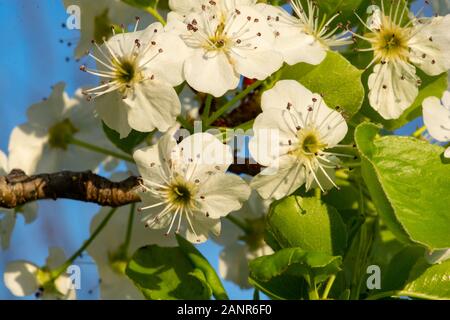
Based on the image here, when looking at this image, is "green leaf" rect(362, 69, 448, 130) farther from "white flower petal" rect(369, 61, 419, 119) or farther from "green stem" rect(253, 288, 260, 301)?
"green stem" rect(253, 288, 260, 301)

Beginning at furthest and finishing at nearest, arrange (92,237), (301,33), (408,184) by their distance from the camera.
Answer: (92,237) → (301,33) → (408,184)

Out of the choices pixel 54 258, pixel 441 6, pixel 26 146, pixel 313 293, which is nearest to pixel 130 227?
pixel 54 258

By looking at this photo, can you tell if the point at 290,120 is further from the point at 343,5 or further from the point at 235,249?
the point at 235,249

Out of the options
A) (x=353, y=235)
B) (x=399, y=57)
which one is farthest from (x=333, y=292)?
(x=399, y=57)

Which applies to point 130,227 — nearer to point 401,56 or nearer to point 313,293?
point 313,293

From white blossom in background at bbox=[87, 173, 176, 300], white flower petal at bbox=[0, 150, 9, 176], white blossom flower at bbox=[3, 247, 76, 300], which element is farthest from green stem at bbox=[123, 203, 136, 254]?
white flower petal at bbox=[0, 150, 9, 176]

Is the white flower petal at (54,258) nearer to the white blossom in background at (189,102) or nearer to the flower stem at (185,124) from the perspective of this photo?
the white blossom in background at (189,102)
